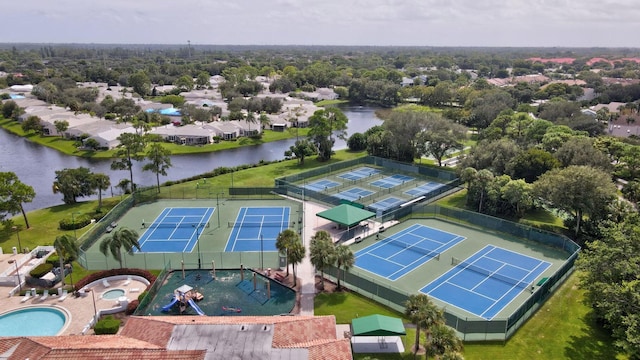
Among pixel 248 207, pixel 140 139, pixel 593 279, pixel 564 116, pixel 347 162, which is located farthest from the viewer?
pixel 564 116

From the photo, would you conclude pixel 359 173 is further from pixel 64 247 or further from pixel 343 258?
pixel 64 247

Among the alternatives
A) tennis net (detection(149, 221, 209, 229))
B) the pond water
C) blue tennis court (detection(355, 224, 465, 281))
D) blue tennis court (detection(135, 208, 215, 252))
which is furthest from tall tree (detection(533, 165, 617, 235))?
the pond water

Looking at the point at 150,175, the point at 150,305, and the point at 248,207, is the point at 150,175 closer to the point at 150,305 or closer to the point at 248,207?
the point at 248,207

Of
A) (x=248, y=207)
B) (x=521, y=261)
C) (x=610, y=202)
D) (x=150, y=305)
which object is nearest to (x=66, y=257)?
(x=150, y=305)

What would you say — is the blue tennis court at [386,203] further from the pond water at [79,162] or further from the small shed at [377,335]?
the pond water at [79,162]

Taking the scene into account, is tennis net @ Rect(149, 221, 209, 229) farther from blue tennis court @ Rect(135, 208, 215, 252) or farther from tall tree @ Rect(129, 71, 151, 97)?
tall tree @ Rect(129, 71, 151, 97)

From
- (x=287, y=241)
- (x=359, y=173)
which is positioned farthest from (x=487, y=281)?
(x=359, y=173)
